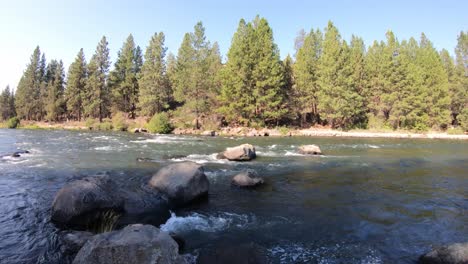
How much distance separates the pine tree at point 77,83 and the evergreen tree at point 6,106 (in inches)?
1269

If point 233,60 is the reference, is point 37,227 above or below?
below

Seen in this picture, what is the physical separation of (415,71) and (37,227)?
57225mm

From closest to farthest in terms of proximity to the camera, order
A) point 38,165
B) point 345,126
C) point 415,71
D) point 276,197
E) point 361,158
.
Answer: point 276,197
point 38,165
point 361,158
point 415,71
point 345,126

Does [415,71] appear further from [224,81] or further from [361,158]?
[361,158]

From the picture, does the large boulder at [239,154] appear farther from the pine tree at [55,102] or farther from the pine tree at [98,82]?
the pine tree at [55,102]

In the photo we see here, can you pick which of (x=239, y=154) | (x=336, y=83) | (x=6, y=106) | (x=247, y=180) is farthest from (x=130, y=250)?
(x=6, y=106)

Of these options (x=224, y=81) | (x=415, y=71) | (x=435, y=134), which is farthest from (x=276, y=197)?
(x=415, y=71)

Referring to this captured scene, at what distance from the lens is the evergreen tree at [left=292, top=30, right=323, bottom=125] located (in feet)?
179

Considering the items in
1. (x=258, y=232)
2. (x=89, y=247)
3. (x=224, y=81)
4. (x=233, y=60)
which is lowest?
(x=258, y=232)

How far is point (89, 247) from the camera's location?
17.4 feet

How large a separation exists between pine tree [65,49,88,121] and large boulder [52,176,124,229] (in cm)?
6665

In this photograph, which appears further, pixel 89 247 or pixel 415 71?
pixel 415 71

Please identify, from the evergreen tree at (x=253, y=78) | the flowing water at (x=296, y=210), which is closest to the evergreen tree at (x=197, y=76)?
the evergreen tree at (x=253, y=78)

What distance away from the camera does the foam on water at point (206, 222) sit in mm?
8414
